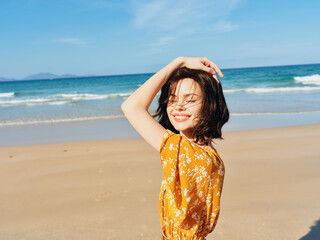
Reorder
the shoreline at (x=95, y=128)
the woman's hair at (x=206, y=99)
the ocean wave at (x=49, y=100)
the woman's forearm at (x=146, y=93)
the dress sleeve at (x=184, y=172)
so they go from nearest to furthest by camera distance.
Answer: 1. the dress sleeve at (x=184, y=172)
2. the woman's forearm at (x=146, y=93)
3. the woman's hair at (x=206, y=99)
4. the shoreline at (x=95, y=128)
5. the ocean wave at (x=49, y=100)

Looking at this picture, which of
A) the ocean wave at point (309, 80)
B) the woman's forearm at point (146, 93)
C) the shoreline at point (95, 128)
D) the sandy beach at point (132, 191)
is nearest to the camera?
the woman's forearm at point (146, 93)

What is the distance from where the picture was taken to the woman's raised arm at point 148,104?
124 cm

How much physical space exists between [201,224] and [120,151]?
504 cm

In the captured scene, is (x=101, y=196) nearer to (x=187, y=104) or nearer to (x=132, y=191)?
(x=132, y=191)

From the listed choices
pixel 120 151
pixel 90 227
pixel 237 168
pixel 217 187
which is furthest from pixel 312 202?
pixel 120 151

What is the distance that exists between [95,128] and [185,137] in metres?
8.47

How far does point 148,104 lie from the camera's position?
131cm

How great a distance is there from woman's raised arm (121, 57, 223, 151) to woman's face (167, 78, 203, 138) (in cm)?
9

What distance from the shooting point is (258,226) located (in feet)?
10.9

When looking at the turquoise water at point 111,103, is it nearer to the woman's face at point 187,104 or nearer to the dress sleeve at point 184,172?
the woman's face at point 187,104

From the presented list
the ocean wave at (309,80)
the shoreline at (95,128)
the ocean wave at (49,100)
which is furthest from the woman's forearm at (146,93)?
the ocean wave at (309,80)

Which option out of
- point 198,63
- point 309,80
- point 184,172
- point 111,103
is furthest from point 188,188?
point 309,80

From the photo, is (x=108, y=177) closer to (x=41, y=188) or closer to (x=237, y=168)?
(x=41, y=188)

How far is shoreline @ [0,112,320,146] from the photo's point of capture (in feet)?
26.4
